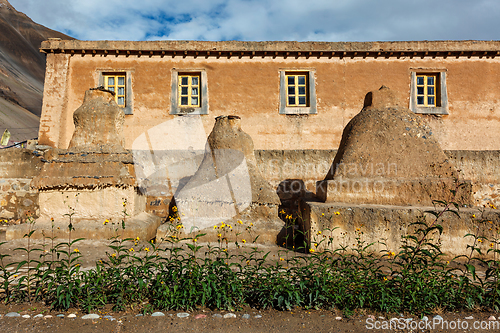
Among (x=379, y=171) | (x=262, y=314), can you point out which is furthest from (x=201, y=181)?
(x=262, y=314)

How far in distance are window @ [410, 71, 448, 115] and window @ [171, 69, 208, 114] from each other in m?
6.97

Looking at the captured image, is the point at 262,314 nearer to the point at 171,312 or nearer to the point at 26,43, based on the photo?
the point at 171,312

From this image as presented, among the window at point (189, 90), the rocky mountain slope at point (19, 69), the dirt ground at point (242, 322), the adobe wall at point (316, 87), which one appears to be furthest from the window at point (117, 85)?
the rocky mountain slope at point (19, 69)

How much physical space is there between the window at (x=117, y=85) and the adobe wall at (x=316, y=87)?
0.31 metres

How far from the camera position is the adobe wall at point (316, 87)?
10.3m

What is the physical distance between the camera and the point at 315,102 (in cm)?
1037

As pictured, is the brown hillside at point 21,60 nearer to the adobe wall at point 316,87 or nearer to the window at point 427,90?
the adobe wall at point 316,87

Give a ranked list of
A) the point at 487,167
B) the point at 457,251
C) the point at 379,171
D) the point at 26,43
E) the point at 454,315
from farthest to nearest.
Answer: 1. the point at 26,43
2. the point at 487,167
3. the point at 379,171
4. the point at 457,251
5. the point at 454,315

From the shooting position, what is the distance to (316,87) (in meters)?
10.4

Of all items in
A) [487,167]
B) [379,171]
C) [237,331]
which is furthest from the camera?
[487,167]

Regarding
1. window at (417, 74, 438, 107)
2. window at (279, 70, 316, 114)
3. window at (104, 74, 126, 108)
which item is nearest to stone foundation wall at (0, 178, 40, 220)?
window at (104, 74, 126, 108)

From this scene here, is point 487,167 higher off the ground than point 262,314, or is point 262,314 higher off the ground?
point 487,167

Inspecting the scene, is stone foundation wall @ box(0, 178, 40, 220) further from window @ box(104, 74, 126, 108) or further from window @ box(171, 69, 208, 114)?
window @ box(171, 69, 208, 114)

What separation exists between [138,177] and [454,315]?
192 inches
